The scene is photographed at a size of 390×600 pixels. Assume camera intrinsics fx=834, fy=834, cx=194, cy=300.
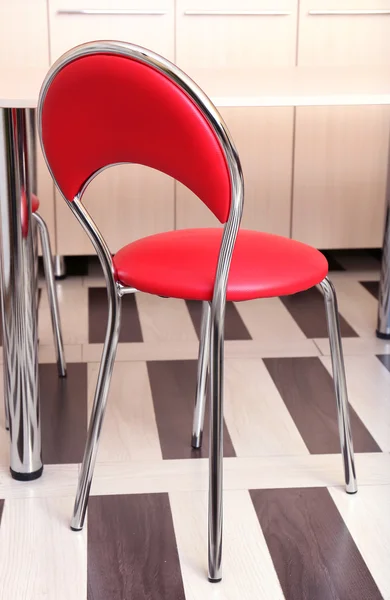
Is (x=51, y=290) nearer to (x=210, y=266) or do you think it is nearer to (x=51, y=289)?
(x=51, y=289)

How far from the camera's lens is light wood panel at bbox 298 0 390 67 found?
2.99m

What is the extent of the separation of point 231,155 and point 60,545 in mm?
795

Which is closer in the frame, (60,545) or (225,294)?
(225,294)

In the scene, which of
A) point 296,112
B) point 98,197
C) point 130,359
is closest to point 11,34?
point 98,197

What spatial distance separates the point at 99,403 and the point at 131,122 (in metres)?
0.53

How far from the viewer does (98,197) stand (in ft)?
10.1

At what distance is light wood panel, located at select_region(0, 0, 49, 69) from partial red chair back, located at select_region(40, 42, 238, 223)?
1732mm

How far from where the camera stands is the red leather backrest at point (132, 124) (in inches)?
45.8

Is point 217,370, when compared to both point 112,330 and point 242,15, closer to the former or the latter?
point 112,330

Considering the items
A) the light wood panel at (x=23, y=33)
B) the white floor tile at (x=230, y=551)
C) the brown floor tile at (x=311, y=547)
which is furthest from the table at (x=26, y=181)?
the light wood panel at (x=23, y=33)

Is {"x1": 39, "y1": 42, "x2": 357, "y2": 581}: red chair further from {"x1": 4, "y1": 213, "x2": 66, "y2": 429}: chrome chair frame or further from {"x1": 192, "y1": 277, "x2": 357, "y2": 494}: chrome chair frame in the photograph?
{"x1": 4, "y1": 213, "x2": 66, "y2": 429}: chrome chair frame

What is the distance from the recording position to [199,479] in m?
1.75

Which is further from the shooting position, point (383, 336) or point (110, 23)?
point (110, 23)

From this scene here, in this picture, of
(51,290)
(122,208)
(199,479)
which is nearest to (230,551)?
(199,479)
